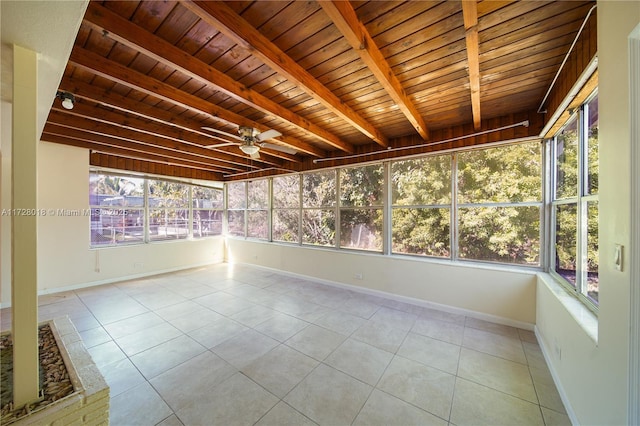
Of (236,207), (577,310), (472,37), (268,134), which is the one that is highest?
(472,37)

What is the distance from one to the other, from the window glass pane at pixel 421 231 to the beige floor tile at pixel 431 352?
1.49 meters

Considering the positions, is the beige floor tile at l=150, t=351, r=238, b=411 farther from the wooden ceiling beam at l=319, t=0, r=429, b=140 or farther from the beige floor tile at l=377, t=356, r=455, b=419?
the wooden ceiling beam at l=319, t=0, r=429, b=140

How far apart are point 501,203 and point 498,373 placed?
2151 mm

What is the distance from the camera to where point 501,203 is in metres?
3.23

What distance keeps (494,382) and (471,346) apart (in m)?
0.57

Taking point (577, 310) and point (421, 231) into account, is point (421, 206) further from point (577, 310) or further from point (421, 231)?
point (577, 310)

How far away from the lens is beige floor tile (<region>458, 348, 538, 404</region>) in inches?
76.8

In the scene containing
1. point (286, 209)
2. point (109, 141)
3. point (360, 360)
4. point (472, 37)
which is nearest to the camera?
point (472, 37)

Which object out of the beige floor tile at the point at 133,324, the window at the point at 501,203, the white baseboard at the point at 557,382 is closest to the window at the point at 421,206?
the window at the point at 501,203

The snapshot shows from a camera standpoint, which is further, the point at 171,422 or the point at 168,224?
the point at 168,224

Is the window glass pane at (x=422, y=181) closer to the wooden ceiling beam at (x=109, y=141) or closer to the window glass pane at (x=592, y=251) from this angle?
the window glass pane at (x=592, y=251)

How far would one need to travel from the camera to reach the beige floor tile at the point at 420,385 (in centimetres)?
182

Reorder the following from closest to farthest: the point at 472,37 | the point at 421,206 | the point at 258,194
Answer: the point at 472,37 → the point at 421,206 → the point at 258,194

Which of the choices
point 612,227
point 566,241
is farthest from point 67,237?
point 566,241
